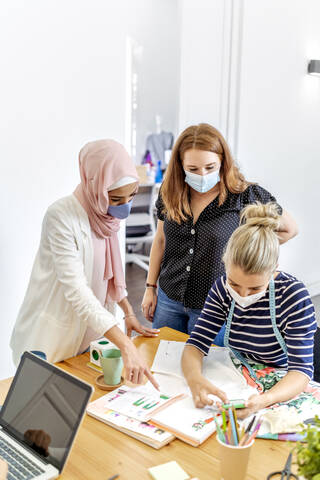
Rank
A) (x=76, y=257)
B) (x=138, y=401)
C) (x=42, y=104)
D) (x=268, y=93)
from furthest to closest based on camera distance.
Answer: (x=268, y=93) < (x=42, y=104) < (x=76, y=257) < (x=138, y=401)

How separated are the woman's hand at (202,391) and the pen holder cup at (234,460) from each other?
0.87 feet

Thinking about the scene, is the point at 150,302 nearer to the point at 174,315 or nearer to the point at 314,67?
the point at 174,315

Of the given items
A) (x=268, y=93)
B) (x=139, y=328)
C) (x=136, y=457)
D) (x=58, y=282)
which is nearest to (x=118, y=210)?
(x=58, y=282)

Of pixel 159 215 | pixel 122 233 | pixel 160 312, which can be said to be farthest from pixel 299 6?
pixel 160 312

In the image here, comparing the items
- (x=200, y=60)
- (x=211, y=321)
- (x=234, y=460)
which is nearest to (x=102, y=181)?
(x=211, y=321)

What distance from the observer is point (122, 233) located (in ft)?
8.94

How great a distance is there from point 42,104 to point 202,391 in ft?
5.19

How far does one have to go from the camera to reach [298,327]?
1296 mm

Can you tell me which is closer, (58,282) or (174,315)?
(58,282)

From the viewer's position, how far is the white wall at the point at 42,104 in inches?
84.2

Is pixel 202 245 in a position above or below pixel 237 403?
above

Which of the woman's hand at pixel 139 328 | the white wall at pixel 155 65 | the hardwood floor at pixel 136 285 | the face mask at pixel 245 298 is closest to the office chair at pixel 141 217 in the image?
the hardwood floor at pixel 136 285

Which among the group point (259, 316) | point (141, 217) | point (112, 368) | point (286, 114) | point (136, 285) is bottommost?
point (136, 285)

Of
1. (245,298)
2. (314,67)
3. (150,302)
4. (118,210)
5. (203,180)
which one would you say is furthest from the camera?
(314,67)
